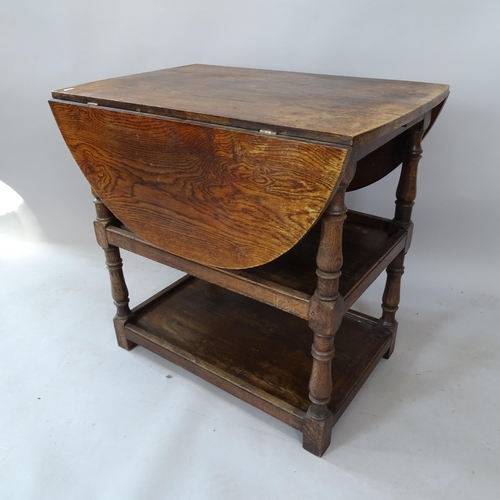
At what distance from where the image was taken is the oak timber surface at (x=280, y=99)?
3.26 ft

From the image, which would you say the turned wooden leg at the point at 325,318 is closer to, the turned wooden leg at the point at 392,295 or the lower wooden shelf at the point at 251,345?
the lower wooden shelf at the point at 251,345

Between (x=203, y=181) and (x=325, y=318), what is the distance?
0.43m

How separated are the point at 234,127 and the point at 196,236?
32cm

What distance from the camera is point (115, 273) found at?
163cm

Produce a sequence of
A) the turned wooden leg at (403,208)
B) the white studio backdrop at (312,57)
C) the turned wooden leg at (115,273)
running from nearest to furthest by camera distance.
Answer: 1. the turned wooden leg at (403,208)
2. the turned wooden leg at (115,273)
3. the white studio backdrop at (312,57)

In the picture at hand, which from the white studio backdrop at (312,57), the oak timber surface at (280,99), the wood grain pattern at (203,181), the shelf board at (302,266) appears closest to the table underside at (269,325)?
the shelf board at (302,266)

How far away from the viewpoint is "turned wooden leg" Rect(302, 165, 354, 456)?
104 cm

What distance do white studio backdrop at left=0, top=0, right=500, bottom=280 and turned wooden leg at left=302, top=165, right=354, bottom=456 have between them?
39.3 inches

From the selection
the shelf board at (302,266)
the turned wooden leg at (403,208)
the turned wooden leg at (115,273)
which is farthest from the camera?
the turned wooden leg at (115,273)

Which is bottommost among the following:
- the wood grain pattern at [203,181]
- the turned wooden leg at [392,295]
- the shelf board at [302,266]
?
the turned wooden leg at [392,295]

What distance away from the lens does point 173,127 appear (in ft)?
3.74

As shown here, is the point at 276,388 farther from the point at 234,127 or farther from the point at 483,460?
the point at 234,127

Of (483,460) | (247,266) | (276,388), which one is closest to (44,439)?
(276,388)

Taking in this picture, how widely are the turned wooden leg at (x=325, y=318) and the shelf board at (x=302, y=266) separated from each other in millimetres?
47
